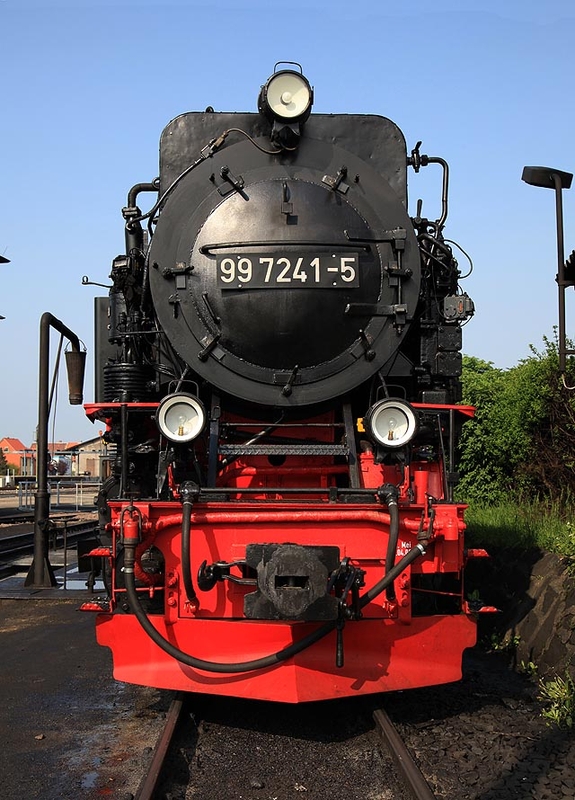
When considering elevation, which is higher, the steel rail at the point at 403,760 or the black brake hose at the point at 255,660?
the black brake hose at the point at 255,660

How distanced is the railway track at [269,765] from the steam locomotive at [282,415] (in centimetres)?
26

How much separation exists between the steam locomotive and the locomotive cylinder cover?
12mm

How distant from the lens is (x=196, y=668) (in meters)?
4.40

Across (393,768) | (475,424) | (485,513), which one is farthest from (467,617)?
(475,424)

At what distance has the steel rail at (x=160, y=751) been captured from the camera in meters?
3.56

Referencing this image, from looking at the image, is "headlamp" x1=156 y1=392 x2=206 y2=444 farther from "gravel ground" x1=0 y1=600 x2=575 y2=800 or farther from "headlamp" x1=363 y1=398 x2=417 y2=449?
"gravel ground" x1=0 y1=600 x2=575 y2=800

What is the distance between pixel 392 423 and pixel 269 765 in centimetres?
191

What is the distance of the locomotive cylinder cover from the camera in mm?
5035

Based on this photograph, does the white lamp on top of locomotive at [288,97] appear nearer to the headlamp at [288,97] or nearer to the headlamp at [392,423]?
the headlamp at [288,97]

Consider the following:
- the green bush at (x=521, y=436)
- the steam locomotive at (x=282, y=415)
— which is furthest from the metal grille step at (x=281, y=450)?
the green bush at (x=521, y=436)

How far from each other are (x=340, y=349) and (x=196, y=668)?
80.1 inches

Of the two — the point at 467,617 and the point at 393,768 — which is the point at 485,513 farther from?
the point at 393,768

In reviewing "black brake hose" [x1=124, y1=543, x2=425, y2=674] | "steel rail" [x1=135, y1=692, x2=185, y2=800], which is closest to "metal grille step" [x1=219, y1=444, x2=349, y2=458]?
"black brake hose" [x1=124, y1=543, x2=425, y2=674]

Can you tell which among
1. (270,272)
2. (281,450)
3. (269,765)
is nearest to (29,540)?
(281,450)
